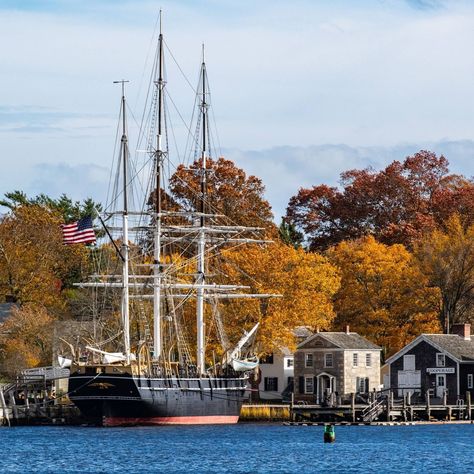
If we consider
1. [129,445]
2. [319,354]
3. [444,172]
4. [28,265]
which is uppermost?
[444,172]

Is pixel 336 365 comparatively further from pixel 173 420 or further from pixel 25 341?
pixel 25 341

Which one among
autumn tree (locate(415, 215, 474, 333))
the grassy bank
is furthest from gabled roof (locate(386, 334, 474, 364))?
the grassy bank

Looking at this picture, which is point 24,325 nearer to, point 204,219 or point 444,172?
point 204,219

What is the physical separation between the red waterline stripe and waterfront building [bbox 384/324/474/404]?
467 inches

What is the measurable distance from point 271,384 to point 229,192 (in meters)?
22.8

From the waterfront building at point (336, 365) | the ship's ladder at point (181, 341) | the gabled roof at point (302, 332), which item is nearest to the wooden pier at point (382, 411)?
the ship's ladder at point (181, 341)

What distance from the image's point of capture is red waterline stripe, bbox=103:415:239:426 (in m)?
103

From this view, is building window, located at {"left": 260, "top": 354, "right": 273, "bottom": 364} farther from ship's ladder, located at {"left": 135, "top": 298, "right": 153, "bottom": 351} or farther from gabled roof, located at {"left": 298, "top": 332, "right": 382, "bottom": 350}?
ship's ladder, located at {"left": 135, "top": 298, "right": 153, "bottom": 351}

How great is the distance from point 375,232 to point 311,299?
29.3 meters

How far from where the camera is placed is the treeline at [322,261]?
11500 centimetres

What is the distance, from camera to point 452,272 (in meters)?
120

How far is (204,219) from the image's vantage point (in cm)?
11644

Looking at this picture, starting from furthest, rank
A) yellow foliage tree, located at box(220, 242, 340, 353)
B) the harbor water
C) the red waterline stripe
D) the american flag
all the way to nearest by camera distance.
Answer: yellow foliage tree, located at box(220, 242, 340, 353), the red waterline stripe, the american flag, the harbor water

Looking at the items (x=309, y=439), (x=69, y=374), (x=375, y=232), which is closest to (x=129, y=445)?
(x=309, y=439)
